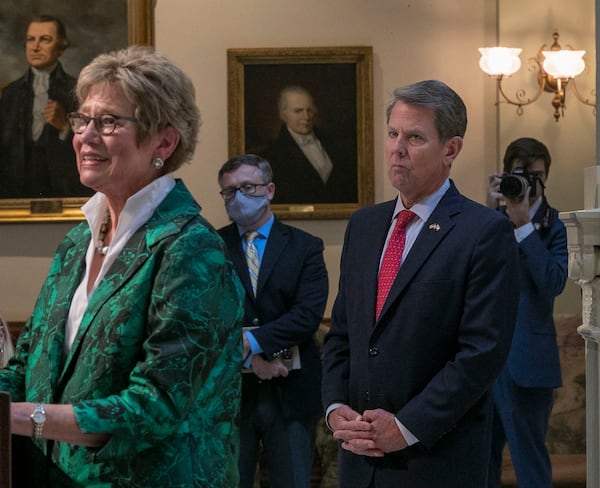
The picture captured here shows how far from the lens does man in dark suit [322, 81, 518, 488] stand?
2938mm

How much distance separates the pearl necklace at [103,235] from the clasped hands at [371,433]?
968 millimetres

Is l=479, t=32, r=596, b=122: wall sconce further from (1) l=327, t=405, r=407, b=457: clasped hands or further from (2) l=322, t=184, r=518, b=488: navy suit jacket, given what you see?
(1) l=327, t=405, r=407, b=457: clasped hands

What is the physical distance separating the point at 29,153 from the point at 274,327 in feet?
9.81

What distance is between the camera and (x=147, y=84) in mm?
2332

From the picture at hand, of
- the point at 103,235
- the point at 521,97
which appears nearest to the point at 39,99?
the point at 521,97

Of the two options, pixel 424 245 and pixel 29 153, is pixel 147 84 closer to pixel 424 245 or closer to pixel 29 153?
pixel 424 245

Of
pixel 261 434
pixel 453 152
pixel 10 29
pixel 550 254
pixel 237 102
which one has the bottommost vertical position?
pixel 261 434

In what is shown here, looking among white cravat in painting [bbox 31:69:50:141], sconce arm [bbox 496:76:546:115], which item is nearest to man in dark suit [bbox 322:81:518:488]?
sconce arm [bbox 496:76:546:115]

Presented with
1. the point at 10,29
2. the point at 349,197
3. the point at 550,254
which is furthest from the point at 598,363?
the point at 10,29

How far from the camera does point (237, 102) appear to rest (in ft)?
22.5

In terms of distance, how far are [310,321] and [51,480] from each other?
241 cm

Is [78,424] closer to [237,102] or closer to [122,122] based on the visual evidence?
[122,122]

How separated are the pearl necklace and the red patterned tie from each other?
940mm

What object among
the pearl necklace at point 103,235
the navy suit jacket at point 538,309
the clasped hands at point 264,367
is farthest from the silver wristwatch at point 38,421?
the navy suit jacket at point 538,309
